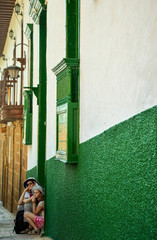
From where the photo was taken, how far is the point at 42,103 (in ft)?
30.0

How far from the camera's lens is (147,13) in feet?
11.1

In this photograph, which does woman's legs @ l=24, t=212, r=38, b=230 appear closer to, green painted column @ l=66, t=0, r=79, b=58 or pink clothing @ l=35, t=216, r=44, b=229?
pink clothing @ l=35, t=216, r=44, b=229

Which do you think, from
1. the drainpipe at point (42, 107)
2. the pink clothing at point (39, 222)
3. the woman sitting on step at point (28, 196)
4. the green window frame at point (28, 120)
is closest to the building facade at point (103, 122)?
the pink clothing at point (39, 222)

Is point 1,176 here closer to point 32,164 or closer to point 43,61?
point 32,164

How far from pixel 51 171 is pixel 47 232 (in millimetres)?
1063

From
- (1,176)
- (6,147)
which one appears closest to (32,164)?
(6,147)

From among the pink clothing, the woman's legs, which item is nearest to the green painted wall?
the pink clothing

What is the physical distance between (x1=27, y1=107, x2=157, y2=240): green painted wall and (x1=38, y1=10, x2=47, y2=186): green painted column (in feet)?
9.74

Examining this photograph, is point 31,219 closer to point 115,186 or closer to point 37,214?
point 37,214

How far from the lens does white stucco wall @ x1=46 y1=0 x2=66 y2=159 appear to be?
6832mm

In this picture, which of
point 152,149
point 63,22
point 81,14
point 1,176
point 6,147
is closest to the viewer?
point 152,149

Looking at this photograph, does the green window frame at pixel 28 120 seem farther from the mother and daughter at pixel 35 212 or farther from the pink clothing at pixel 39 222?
the pink clothing at pixel 39 222

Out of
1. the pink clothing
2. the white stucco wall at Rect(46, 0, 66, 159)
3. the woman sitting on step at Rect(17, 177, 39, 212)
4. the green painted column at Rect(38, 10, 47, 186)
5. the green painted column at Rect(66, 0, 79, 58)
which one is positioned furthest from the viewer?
the green painted column at Rect(38, 10, 47, 186)

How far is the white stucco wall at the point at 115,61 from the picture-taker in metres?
3.37
